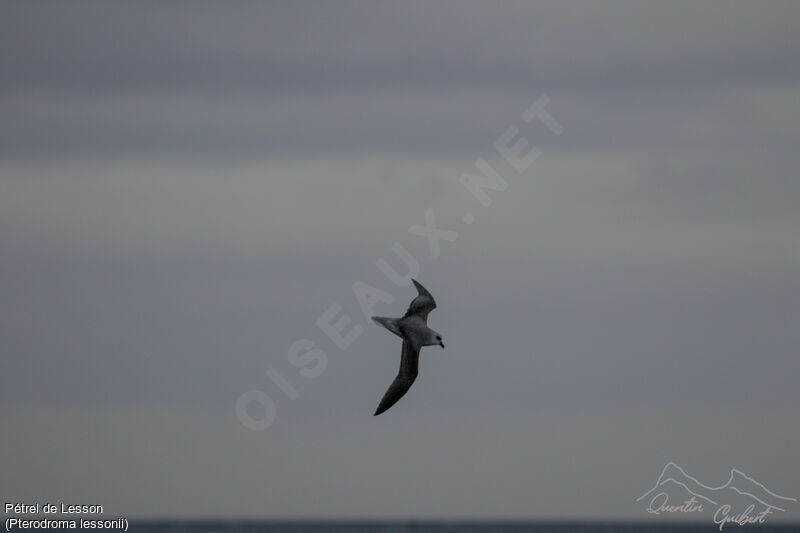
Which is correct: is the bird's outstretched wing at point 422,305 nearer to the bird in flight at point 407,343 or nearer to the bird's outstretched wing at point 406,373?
the bird in flight at point 407,343

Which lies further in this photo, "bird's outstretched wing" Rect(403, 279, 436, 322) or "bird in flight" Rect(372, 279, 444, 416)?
"bird's outstretched wing" Rect(403, 279, 436, 322)

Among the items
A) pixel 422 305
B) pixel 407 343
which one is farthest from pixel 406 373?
pixel 422 305

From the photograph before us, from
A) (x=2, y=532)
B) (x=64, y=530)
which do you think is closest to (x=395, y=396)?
(x=2, y=532)

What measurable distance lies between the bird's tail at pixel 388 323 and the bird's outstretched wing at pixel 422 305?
1.98ft

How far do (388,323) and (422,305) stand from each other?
163cm

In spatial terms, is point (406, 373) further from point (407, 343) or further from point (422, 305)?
point (422, 305)

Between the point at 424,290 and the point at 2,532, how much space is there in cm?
13034

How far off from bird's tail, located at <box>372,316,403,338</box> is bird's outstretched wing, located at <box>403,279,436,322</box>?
0.60m

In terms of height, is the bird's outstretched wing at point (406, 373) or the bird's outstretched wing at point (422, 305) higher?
the bird's outstretched wing at point (422, 305)

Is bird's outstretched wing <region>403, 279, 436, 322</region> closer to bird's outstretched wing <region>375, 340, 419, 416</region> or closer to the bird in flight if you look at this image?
the bird in flight

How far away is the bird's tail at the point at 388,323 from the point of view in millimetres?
55125

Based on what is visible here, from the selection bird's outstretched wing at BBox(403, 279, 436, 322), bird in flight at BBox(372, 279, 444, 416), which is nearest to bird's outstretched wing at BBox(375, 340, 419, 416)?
bird in flight at BBox(372, 279, 444, 416)

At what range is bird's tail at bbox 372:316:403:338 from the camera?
55125mm

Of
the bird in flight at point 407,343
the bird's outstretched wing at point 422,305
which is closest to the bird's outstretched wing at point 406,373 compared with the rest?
the bird in flight at point 407,343
